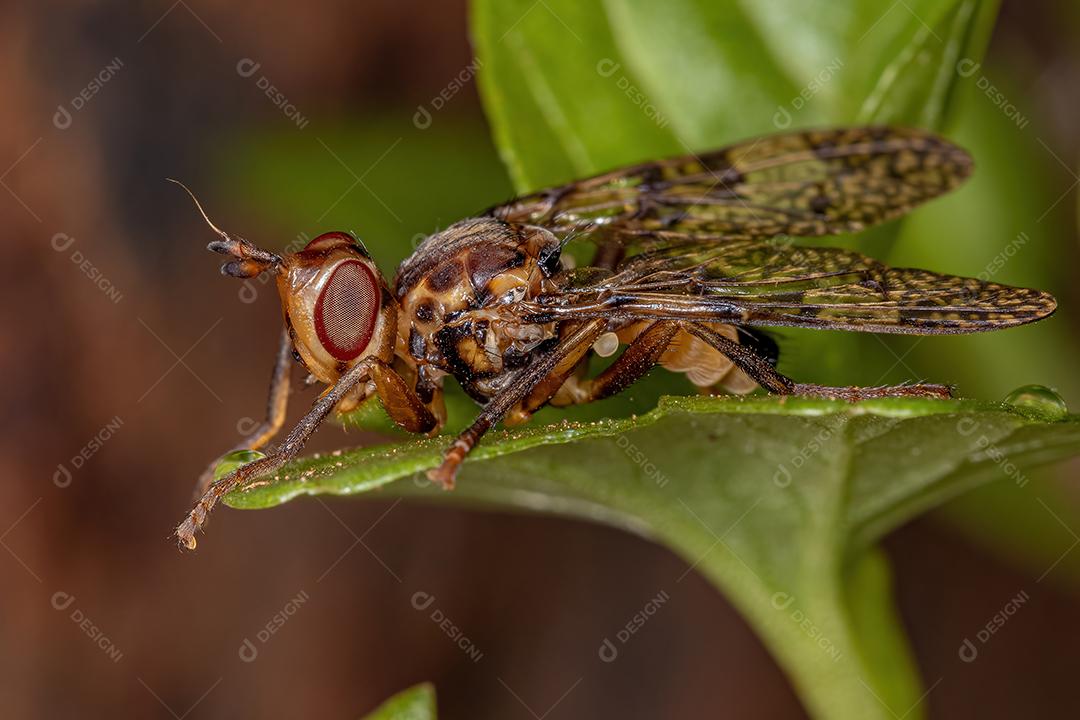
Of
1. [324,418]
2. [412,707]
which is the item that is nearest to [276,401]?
[324,418]

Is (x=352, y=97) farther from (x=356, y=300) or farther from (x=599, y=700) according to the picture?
(x=599, y=700)

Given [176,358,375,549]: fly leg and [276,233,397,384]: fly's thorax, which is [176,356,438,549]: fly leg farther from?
[276,233,397,384]: fly's thorax

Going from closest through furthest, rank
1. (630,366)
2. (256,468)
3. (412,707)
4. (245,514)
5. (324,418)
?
(412,707) → (256,468) → (324,418) → (630,366) → (245,514)

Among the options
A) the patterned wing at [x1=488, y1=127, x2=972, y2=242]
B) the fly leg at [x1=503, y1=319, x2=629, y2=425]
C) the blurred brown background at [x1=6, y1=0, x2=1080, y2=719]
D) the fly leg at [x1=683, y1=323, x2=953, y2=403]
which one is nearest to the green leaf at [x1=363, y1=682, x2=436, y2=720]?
the fly leg at [x1=503, y1=319, x2=629, y2=425]

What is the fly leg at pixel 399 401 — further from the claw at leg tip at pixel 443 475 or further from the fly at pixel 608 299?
the claw at leg tip at pixel 443 475

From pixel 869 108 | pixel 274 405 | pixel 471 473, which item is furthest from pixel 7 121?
pixel 869 108

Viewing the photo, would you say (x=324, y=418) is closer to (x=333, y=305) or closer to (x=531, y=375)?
(x=333, y=305)
